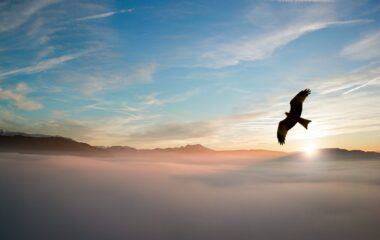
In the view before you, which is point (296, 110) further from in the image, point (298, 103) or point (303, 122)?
point (303, 122)

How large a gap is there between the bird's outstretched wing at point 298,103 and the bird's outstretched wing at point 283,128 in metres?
0.51

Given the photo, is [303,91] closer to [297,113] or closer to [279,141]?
[297,113]

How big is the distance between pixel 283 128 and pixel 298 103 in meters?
1.59

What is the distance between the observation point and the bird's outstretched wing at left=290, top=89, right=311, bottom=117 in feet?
53.9

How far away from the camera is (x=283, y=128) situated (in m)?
17.3

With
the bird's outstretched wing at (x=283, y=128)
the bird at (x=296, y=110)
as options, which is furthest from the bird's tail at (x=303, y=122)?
the bird's outstretched wing at (x=283, y=128)

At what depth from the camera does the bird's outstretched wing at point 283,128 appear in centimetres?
1697

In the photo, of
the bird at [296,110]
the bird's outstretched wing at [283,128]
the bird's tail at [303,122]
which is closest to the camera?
the bird's tail at [303,122]

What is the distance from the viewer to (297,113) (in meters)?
16.5

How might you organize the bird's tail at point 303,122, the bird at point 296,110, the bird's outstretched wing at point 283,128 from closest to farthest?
1. the bird's tail at point 303,122
2. the bird at point 296,110
3. the bird's outstretched wing at point 283,128

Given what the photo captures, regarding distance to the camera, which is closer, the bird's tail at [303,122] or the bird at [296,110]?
the bird's tail at [303,122]

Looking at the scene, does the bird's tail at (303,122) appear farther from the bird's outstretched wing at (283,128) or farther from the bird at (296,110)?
the bird's outstretched wing at (283,128)

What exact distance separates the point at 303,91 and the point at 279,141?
2.80m

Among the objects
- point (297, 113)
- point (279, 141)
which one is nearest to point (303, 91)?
point (297, 113)
